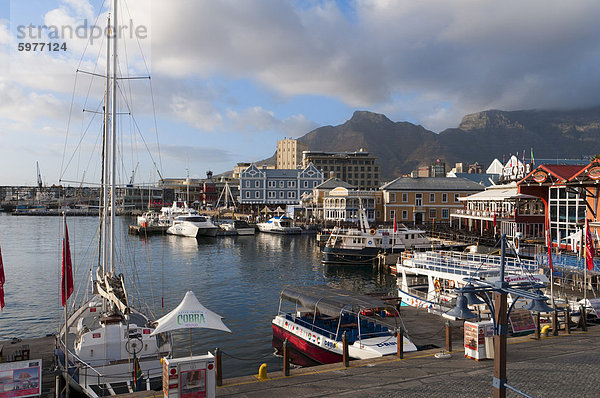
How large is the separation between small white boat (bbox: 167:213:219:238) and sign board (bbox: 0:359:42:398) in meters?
77.9

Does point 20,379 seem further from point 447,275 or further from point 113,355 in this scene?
point 447,275

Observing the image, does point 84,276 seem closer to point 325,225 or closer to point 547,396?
point 547,396

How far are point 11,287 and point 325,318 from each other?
34081 millimetres

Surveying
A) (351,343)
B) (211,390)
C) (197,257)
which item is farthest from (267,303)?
(197,257)

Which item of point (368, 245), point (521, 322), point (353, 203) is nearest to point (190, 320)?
point (521, 322)

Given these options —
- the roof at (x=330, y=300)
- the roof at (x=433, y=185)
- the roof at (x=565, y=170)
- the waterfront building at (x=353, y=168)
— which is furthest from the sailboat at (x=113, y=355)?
the waterfront building at (x=353, y=168)

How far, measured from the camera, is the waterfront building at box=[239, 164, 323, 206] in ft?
436

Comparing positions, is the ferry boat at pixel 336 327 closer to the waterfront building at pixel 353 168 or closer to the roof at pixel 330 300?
the roof at pixel 330 300

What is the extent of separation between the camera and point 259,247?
251 feet

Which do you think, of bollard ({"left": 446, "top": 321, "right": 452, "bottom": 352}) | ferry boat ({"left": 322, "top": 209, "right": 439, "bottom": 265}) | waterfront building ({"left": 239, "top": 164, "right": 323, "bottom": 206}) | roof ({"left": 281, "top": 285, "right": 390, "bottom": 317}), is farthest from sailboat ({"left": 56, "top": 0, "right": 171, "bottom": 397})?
waterfront building ({"left": 239, "top": 164, "right": 323, "bottom": 206})

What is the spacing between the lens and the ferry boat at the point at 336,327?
19.9 metres

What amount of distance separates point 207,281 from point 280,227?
52510 mm

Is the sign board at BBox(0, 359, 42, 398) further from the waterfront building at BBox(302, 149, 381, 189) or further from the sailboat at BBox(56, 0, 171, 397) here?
the waterfront building at BBox(302, 149, 381, 189)

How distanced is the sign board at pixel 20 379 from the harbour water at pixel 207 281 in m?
9.14
